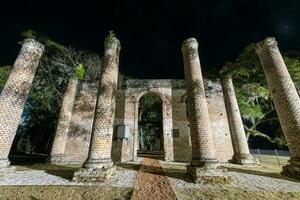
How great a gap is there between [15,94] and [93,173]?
5.24m

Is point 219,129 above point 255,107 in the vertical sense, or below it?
below

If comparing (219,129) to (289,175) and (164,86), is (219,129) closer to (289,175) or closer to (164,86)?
(164,86)

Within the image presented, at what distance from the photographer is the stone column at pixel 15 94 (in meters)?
7.74

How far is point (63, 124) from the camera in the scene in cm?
1335

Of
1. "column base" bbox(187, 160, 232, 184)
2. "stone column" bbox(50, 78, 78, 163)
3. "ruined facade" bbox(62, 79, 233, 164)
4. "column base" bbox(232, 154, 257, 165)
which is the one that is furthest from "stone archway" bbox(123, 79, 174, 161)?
"column base" bbox(187, 160, 232, 184)

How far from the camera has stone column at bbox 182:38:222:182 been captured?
22.7 ft

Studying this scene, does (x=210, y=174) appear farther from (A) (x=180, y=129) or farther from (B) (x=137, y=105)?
(B) (x=137, y=105)

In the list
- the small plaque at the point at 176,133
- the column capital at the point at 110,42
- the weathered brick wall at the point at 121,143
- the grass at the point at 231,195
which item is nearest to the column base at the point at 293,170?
the grass at the point at 231,195

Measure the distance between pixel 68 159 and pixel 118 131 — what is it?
4.02 meters

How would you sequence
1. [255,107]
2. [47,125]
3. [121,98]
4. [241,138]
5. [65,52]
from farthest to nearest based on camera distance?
[47,125], [65,52], [255,107], [121,98], [241,138]

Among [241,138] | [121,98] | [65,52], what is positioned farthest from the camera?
[65,52]

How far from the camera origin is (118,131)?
13.3 metres

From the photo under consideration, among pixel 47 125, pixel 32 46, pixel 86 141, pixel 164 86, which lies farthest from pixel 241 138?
pixel 47 125

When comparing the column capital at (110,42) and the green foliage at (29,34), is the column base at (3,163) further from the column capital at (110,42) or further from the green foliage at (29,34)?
the green foliage at (29,34)
